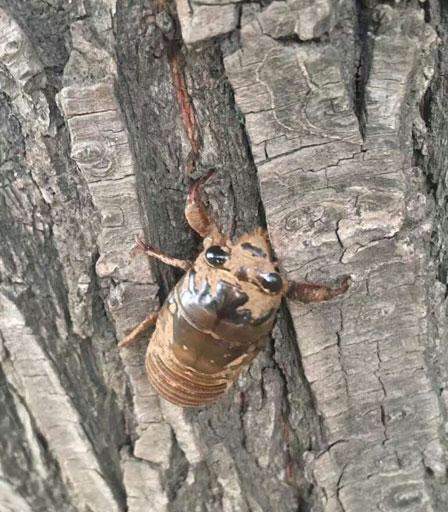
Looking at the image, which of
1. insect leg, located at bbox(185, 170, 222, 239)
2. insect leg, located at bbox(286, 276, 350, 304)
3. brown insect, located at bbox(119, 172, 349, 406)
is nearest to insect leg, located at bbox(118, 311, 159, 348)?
brown insect, located at bbox(119, 172, 349, 406)

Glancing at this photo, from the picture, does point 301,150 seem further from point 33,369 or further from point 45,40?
point 33,369

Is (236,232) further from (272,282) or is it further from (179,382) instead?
(179,382)

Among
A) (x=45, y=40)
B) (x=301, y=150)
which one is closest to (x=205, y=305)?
(x=301, y=150)

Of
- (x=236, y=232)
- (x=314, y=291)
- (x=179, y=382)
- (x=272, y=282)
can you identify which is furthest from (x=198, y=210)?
(x=179, y=382)

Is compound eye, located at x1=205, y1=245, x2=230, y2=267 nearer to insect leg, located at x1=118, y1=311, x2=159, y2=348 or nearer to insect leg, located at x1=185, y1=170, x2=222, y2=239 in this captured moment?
insect leg, located at x1=185, y1=170, x2=222, y2=239

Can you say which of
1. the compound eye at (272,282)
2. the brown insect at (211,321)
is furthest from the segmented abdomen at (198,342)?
the compound eye at (272,282)

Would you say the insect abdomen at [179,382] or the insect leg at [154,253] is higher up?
the insect leg at [154,253]

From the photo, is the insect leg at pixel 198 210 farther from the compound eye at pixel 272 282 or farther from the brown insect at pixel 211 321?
the compound eye at pixel 272 282
